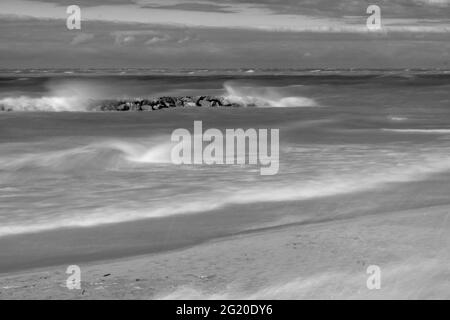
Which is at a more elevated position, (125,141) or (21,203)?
(125,141)

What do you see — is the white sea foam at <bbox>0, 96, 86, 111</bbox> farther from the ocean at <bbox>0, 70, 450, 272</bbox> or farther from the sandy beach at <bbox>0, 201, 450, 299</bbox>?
the sandy beach at <bbox>0, 201, 450, 299</bbox>

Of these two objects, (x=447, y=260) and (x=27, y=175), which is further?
(x=27, y=175)

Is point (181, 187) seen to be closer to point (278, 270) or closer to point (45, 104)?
point (278, 270)

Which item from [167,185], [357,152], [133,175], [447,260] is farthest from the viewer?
[357,152]

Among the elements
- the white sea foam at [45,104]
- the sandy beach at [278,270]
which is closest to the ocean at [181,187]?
the sandy beach at [278,270]

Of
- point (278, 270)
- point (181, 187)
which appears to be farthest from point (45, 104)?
point (278, 270)

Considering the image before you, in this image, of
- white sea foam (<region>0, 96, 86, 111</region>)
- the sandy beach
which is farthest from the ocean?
white sea foam (<region>0, 96, 86, 111</region>)
